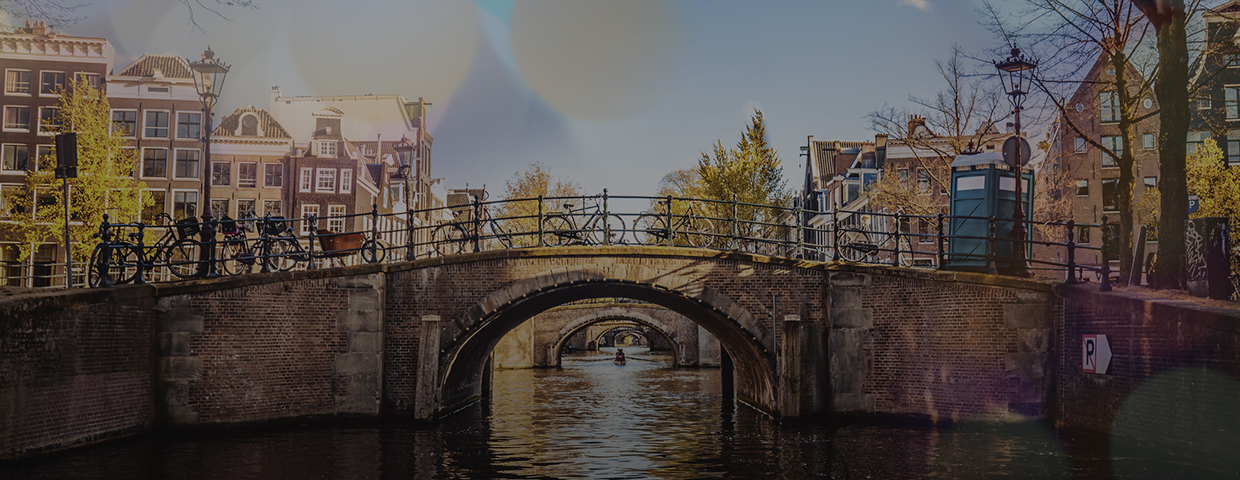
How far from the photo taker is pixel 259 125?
4334 centimetres

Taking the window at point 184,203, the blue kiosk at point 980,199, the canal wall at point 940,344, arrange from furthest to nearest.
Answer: the window at point 184,203
the blue kiosk at point 980,199
the canal wall at point 940,344

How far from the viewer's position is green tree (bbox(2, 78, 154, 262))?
3017 centimetres

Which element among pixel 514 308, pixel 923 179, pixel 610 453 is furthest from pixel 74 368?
pixel 923 179

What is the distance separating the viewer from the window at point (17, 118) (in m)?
38.8

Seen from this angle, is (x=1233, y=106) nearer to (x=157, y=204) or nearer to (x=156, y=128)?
(x=157, y=204)

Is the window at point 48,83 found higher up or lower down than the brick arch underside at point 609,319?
higher up

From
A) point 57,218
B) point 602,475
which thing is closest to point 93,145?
point 57,218

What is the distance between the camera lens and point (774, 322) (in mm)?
16406

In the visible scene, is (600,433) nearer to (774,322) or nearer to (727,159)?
(774,322)

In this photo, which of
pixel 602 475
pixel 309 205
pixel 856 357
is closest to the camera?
pixel 602 475

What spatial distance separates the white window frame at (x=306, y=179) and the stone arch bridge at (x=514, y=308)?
95.2ft

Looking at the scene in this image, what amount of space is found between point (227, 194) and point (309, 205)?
141 inches

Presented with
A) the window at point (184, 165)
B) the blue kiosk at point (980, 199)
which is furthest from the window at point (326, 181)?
the blue kiosk at point (980, 199)

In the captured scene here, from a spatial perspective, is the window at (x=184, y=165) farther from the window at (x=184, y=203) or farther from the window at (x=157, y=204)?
the window at (x=157, y=204)
